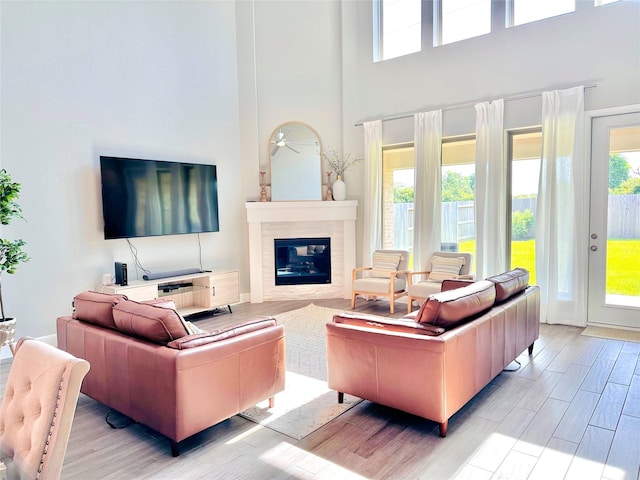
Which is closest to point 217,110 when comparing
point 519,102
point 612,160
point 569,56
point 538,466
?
point 519,102

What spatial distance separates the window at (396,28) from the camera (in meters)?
6.23

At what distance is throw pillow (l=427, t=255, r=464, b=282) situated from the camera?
219 inches

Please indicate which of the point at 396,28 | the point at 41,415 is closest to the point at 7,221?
the point at 41,415

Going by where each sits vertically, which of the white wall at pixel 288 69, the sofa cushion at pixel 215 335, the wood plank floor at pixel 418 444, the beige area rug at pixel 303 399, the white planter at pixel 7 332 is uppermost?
the white wall at pixel 288 69

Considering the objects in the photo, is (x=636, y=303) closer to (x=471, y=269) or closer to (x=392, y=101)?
(x=471, y=269)

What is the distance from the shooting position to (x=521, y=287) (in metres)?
3.72

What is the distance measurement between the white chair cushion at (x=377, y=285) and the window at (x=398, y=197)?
68 cm

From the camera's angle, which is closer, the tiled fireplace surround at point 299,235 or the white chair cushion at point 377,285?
the white chair cushion at point 377,285

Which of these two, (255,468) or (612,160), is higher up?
(612,160)

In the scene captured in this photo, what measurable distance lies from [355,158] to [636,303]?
4.09m

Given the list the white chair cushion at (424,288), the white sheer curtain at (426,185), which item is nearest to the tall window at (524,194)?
the white sheer curtain at (426,185)

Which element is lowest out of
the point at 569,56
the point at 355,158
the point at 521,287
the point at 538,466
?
the point at 538,466

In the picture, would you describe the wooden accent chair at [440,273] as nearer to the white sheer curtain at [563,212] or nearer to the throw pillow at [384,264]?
the throw pillow at [384,264]

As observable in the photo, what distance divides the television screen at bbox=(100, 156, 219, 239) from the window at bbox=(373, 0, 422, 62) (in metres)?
3.15
